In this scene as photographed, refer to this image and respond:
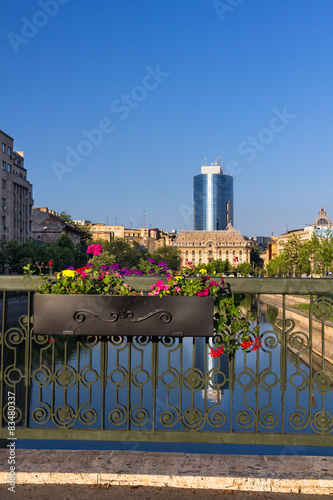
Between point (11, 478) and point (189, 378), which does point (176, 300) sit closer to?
point (189, 378)

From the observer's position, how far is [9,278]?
4.66 m

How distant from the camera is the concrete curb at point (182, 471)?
149 inches

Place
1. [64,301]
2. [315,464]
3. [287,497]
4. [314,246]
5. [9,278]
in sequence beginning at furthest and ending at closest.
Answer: [314,246] < [9,278] < [64,301] < [315,464] < [287,497]

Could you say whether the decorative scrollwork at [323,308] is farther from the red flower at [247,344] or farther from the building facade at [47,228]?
the building facade at [47,228]

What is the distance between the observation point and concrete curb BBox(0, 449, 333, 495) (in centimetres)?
380

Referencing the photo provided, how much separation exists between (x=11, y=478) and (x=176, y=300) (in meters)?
1.90

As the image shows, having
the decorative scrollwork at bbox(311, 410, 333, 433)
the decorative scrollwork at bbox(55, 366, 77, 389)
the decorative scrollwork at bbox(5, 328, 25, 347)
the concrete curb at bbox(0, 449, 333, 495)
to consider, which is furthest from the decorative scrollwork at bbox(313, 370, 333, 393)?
the decorative scrollwork at bbox(5, 328, 25, 347)

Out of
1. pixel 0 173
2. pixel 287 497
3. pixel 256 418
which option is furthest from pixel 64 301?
pixel 0 173

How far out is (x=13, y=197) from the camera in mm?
70812

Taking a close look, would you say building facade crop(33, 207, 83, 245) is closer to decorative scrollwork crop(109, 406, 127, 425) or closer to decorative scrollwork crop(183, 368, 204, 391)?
decorative scrollwork crop(109, 406, 127, 425)

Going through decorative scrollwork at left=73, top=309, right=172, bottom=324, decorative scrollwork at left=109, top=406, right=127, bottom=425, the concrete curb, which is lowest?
the concrete curb

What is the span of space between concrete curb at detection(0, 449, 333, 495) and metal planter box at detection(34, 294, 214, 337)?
102cm

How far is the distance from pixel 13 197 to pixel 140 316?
7035cm

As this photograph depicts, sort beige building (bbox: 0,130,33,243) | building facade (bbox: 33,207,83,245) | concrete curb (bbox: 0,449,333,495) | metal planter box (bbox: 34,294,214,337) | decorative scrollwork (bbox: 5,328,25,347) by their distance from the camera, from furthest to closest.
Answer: building facade (bbox: 33,207,83,245)
beige building (bbox: 0,130,33,243)
decorative scrollwork (bbox: 5,328,25,347)
metal planter box (bbox: 34,294,214,337)
concrete curb (bbox: 0,449,333,495)
